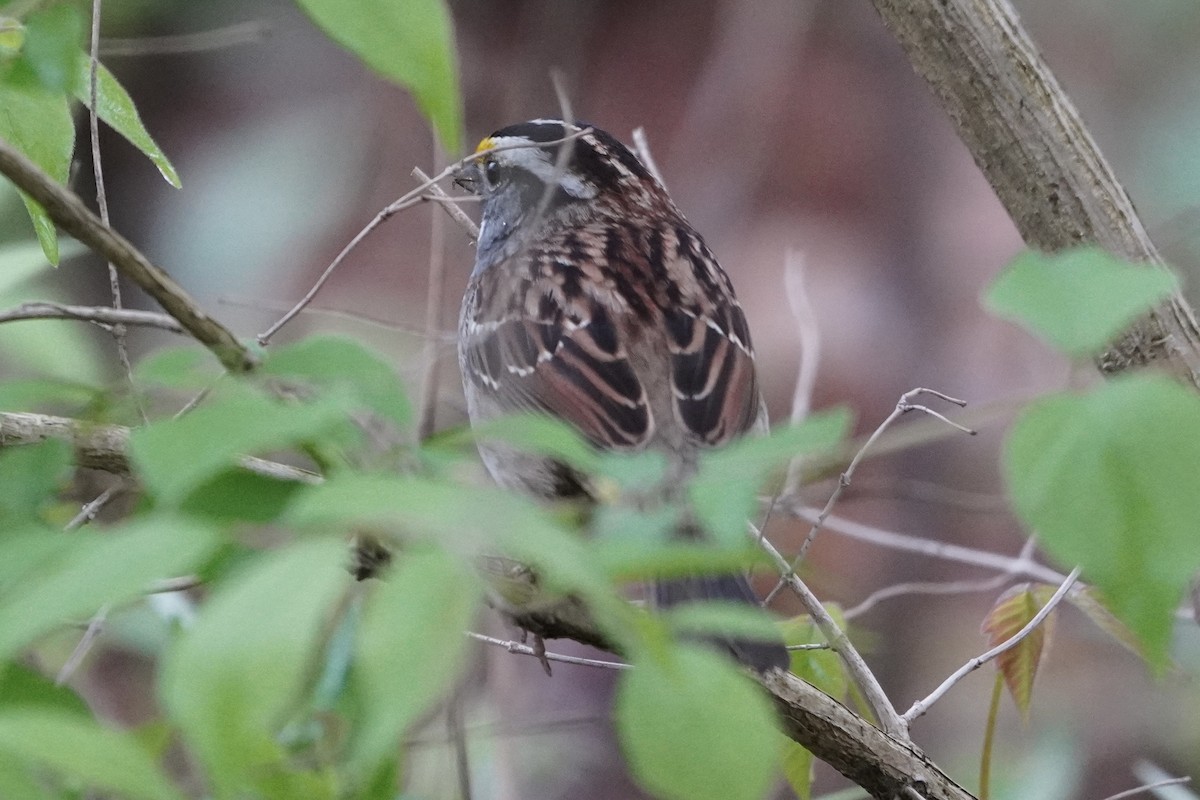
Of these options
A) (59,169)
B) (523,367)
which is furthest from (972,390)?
(59,169)

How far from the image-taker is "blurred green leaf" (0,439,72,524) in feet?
3.43

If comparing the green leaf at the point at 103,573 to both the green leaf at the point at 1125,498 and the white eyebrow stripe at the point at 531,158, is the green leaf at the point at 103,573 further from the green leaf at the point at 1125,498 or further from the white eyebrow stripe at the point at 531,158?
the white eyebrow stripe at the point at 531,158

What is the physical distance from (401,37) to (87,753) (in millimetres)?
445

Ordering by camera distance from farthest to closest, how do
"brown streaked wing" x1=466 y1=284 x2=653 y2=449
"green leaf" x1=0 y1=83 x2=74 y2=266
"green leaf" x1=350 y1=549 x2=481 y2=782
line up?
"brown streaked wing" x1=466 y1=284 x2=653 y2=449, "green leaf" x1=0 y1=83 x2=74 y2=266, "green leaf" x1=350 y1=549 x2=481 y2=782

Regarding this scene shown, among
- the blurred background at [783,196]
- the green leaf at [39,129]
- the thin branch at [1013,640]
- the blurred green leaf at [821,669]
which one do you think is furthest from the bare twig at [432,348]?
the blurred background at [783,196]

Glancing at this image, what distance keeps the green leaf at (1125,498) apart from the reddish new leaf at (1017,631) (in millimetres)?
1362

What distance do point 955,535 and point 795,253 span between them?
145 cm

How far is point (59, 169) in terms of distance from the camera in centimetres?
133

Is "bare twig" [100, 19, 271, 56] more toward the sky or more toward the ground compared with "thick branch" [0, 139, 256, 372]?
more toward the ground

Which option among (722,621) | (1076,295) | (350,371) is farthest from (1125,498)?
(350,371)

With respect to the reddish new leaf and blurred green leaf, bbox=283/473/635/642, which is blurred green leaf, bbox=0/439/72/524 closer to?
blurred green leaf, bbox=283/473/635/642

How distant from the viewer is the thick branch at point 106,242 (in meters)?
1.06

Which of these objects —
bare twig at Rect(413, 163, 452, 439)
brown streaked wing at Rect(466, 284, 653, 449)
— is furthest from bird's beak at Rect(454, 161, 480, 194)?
bare twig at Rect(413, 163, 452, 439)

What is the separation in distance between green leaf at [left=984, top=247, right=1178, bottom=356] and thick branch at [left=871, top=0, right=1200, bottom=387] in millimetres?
1373
